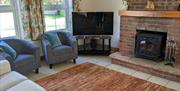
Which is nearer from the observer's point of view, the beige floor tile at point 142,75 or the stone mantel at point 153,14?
the stone mantel at point 153,14

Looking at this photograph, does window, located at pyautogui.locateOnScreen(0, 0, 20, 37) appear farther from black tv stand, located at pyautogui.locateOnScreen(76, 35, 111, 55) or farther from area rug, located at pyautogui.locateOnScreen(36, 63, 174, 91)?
Result: black tv stand, located at pyautogui.locateOnScreen(76, 35, 111, 55)

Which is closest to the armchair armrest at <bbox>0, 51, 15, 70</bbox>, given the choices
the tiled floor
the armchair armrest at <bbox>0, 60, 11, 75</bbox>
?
the armchair armrest at <bbox>0, 60, 11, 75</bbox>

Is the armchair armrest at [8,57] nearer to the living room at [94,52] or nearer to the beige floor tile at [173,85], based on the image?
the living room at [94,52]

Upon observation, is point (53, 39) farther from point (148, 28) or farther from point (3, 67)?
point (148, 28)

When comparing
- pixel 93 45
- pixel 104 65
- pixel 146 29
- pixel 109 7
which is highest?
pixel 109 7

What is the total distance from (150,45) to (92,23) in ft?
5.33

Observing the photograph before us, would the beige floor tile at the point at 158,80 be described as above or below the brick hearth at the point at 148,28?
below

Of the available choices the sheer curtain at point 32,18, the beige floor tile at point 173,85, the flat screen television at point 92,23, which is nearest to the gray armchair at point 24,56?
the sheer curtain at point 32,18

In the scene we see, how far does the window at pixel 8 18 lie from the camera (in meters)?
3.66

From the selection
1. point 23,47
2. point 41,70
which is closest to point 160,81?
point 41,70

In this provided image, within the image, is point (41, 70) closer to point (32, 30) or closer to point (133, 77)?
point (32, 30)

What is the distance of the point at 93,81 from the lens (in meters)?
3.22

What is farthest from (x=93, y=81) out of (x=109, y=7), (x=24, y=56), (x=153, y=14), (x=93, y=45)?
(x=109, y=7)

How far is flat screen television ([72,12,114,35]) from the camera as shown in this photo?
14.6 ft
